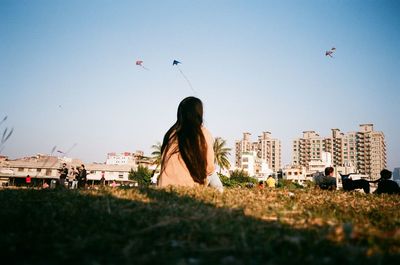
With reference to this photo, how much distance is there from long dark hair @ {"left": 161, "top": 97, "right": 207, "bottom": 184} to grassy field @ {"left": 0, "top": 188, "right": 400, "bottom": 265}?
2.47 m

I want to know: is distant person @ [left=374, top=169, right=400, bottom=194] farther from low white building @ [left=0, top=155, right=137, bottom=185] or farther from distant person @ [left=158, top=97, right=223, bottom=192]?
low white building @ [left=0, top=155, right=137, bottom=185]

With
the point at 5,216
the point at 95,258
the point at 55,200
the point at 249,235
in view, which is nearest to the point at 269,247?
the point at 249,235

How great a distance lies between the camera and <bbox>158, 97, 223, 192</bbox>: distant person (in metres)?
5.64

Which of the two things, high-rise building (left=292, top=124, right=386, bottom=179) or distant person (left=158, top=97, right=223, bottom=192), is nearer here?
distant person (left=158, top=97, right=223, bottom=192)

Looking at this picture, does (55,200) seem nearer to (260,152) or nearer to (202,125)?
(202,125)

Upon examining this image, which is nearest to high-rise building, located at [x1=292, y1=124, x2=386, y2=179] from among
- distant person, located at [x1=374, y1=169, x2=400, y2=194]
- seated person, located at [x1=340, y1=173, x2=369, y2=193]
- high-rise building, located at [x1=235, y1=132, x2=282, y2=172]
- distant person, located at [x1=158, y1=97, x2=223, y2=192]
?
high-rise building, located at [x1=235, y1=132, x2=282, y2=172]

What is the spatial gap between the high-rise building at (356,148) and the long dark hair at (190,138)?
172 meters

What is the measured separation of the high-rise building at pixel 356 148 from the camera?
561 feet

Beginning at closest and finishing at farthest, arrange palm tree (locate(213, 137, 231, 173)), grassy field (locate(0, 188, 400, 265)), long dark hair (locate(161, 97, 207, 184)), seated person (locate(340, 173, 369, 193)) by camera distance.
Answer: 1. grassy field (locate(0, 188, 400, 265))
2. long dark hair (locate(161, 97, 207, 184))
3. seated person (locate(340, 173, 369, 193))
4. palm tree (locate(213, 137, 231, 173))

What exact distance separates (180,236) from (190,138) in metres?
3.59

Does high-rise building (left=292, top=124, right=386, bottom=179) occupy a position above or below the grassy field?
above

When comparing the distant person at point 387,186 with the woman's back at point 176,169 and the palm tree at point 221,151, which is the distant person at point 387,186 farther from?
the palm tree at point 221,151

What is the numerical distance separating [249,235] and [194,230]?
43 cm

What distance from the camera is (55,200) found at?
3.55m
